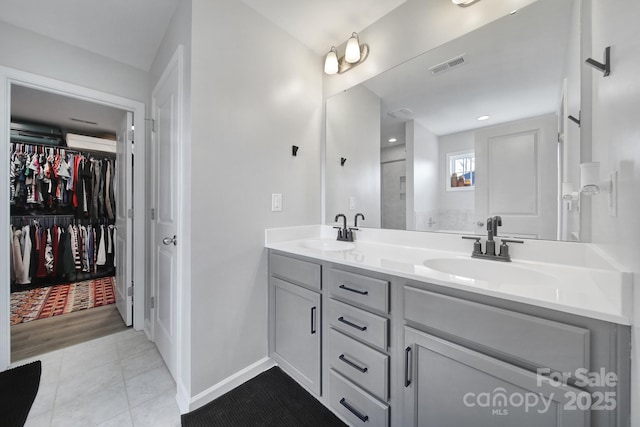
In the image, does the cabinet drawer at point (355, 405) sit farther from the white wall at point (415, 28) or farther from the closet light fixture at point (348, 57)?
the closet light fixture at point (348, 57)

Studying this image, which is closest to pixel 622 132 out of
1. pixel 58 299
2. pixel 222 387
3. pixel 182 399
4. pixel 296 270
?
pixel 296 270

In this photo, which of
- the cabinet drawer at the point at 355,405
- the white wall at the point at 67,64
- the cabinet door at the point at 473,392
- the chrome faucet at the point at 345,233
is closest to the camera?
the cabinet door at the point at 473,392

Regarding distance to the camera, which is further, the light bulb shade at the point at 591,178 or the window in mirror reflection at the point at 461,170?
the window in mirror reflection at the point at 461,170

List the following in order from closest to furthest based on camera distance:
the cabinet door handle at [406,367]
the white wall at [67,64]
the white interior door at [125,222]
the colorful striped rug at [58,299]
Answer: the cabinet door handle at [406,367]
the white wall at [67,64]
the white interior door at [125,222]
the colorful striped rug at [58,299]

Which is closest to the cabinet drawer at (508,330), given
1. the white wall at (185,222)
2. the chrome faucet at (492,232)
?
the chrome faucet at (492,232)

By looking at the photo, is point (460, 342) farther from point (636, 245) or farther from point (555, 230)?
point (555, 230)

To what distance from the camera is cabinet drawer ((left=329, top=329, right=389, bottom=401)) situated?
105 centimetres

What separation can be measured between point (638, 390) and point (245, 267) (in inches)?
63.0

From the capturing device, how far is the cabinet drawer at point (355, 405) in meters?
1.06

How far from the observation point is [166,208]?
5.73 feet

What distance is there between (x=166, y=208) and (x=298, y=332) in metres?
1.27

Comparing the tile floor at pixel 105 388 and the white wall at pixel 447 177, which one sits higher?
the white wall at pixel 447 177

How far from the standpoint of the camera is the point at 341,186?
6.54 ft

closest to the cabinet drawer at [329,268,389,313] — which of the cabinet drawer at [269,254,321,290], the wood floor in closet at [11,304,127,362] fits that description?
the cabinet drawer at [269,254,321,290]
